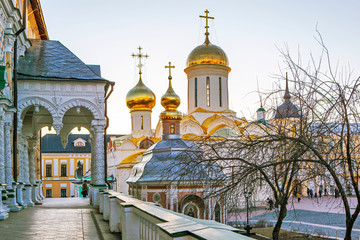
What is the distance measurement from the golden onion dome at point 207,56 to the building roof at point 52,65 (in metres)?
24.9

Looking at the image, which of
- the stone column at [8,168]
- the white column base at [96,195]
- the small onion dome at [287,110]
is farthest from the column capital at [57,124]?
the small onion dome at [287,110]

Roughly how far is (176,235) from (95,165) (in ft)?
42.4

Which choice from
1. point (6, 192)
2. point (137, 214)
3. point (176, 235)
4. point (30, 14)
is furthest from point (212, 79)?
point (176, 235)

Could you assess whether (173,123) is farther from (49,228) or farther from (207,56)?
(49,228)

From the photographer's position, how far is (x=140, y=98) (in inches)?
1874

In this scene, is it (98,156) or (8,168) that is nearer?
(8,168)

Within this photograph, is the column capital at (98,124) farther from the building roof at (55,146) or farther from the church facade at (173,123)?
the building roof at (55,146)

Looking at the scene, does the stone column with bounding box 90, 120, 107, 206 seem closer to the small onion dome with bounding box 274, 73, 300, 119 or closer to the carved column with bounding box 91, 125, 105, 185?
the carved column with bounding box 91, 125, 105, 185

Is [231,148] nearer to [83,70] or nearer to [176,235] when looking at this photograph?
[176,235]

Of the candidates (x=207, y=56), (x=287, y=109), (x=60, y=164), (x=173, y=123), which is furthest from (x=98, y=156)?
(x=60, y=164)

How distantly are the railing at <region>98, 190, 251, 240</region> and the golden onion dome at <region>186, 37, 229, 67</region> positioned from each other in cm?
3326

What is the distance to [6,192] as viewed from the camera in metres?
11.6

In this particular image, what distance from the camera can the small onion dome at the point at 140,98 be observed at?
47.7 metres

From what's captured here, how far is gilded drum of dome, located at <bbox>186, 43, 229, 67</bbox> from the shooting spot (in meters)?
41.2
